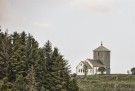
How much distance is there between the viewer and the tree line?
6352 centimetres

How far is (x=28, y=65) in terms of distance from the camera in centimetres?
6750

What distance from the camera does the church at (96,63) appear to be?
166m

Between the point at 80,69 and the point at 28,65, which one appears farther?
the point at 80,69

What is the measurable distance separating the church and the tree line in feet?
284

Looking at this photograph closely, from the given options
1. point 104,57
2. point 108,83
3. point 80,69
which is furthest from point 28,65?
point 104,57

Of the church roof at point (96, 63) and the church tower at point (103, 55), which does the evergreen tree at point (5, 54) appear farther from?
the church tower at point (103, 55)

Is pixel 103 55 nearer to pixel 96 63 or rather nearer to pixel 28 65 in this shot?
pixel 96 63

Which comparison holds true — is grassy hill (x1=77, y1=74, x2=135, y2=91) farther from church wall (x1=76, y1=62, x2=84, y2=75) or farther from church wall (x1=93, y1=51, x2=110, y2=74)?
church wall (x1=93, y1=51, x2=110, y2=74)

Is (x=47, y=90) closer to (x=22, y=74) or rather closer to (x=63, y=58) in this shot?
(x=22, y=74)

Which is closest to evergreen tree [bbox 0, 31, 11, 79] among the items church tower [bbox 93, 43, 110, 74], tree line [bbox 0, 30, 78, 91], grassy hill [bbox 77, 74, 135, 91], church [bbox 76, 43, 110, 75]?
tree line [bbox 0, 30, 78, 91]

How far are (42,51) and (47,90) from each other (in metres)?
6.65

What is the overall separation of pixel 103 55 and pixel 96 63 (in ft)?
15.6

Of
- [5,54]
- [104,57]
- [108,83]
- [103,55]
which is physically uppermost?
[103,55]

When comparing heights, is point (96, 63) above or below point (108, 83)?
above
